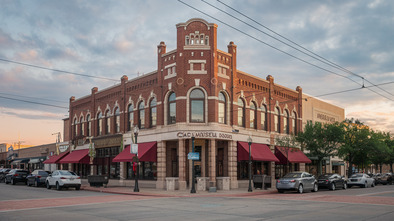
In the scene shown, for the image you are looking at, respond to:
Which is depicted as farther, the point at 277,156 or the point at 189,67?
the point at 277,156

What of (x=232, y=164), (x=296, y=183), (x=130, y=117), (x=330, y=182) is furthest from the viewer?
(x=130, y=117)

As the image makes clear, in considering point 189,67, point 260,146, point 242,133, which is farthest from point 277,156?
point 189,67

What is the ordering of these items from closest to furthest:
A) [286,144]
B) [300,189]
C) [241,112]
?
[300,189], [241,112], [286,144]

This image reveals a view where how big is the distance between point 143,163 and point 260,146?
36.1ft

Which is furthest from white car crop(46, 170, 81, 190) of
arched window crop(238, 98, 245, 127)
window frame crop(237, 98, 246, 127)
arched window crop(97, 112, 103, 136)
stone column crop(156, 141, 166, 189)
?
arched window crop(238, 98, 245, 127)

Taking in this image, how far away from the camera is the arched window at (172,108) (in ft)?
104

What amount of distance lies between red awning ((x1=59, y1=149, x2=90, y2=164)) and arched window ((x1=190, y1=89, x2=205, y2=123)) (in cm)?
1710

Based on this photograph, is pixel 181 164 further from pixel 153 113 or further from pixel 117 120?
pixel 117 120

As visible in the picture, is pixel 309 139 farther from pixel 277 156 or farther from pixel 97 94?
pixel 97 94

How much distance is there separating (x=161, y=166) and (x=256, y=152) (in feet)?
27.7

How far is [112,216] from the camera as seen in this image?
13.8 meters

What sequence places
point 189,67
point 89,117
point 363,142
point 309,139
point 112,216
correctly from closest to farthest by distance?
point 112,216, point 189,67, point 309,139, point 363,142, point 89,117

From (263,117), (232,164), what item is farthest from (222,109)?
(263,117)

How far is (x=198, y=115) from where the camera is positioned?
30.6 metres
